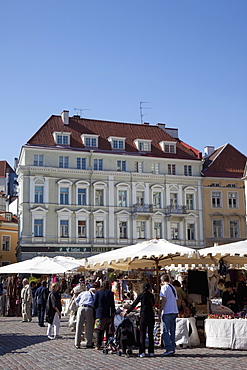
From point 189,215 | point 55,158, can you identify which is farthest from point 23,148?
point 189,215

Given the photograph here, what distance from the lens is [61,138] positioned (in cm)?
4712

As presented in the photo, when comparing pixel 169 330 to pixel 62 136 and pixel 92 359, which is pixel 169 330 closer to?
pixel 92 359

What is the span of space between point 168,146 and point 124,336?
1601 inches

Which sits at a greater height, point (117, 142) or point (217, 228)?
point (117, 142)

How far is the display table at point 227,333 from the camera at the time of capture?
11906 millimetres

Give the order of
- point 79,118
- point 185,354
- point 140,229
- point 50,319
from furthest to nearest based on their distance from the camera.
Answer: point 79,118, point 140,229, point 50,319, point 185,354

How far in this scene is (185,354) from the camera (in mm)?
11484

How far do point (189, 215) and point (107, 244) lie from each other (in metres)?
8.73

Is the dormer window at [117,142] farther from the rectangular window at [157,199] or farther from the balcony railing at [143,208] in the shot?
the balcony railing at [143,208]

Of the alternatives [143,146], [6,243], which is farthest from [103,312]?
[6,243]

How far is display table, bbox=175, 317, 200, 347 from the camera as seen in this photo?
12448mm

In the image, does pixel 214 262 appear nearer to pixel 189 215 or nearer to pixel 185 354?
pixel 185 354

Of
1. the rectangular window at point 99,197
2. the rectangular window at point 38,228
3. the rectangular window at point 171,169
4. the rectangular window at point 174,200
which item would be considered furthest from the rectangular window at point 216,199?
the rectangular window at point 38,228

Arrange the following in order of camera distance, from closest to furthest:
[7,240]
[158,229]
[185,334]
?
1. [185,334]
2. [158,229]
3. [7,240]
